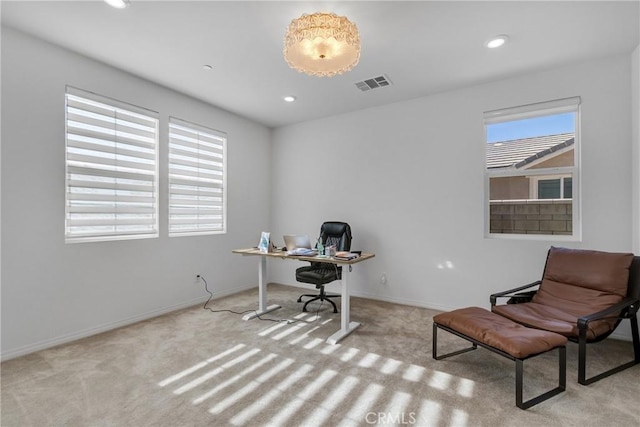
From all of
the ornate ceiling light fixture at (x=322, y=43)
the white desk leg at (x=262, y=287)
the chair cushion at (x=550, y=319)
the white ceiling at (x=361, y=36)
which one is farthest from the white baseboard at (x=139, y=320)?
the ornate ceiling light fixture at (x=322, y=43)

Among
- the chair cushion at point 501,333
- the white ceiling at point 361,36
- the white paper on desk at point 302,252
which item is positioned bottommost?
the chair cushion at point 501,333

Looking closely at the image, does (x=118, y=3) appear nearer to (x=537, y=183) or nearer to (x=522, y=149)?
(x=522, y=149)

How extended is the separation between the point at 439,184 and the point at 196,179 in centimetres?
330

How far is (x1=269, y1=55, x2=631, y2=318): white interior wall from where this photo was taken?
2.89 meters

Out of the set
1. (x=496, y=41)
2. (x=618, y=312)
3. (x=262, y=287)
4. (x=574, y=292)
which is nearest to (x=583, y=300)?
(x=574, y=292)

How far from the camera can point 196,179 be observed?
4.07 metres

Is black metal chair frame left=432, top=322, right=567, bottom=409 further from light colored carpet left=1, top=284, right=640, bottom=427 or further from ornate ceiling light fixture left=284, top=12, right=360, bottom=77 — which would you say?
ornate ceiling light fixture left=284, top=12, right=360, bottom=77

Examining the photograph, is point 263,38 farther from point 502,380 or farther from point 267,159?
point 502,380

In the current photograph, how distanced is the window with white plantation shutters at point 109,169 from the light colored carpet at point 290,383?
1.14 meters

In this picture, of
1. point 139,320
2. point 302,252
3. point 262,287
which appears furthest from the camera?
point 262,287

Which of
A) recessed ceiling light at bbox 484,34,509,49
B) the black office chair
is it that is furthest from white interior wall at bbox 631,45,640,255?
the black office chair

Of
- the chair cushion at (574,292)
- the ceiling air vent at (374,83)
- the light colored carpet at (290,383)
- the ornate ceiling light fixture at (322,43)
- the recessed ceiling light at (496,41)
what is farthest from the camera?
the ceiling air vent at (374,83)

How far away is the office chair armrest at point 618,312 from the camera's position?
2.04 meters

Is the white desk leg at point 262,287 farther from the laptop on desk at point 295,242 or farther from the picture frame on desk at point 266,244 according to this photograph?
the laptop on desk at point 295,242
